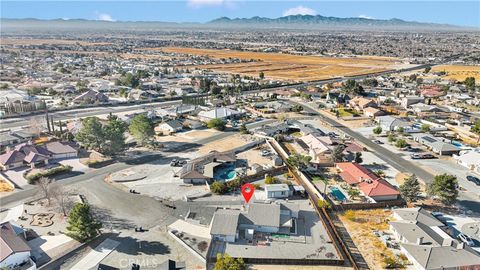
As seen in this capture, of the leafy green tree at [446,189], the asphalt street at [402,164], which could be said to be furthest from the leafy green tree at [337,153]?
the leafy green tree at [446,189]

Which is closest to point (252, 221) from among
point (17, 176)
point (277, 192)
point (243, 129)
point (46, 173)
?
point (277, 192)

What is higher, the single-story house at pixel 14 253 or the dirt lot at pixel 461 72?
the dirt lot at pixel 461 72

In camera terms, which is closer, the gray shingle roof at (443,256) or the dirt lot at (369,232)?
the gray shingle roof at (443,256)

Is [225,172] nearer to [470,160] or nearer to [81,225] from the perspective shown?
[81,225]

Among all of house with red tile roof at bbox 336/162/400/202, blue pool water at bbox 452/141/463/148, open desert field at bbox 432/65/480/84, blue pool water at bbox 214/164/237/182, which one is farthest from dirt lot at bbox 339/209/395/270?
open desert field at bbox 432/65/480/84

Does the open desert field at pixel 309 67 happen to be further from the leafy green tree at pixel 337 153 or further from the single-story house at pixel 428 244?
the single-story house at pixel 428 244

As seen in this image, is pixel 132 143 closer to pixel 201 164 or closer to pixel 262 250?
pixel 201 164
